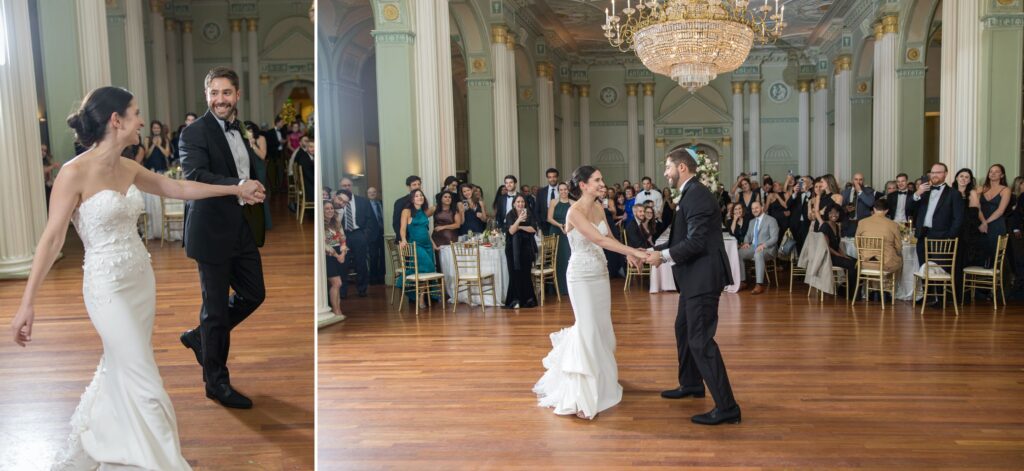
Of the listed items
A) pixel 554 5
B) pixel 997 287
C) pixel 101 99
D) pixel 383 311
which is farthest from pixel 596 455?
pixel 554 5

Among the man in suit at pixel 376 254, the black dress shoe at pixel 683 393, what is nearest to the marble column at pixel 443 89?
the man in suit at pixel 376 254

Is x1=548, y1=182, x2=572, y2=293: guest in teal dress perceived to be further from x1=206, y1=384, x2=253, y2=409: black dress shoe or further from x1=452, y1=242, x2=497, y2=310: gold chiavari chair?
x1=206, y1=384, x2=253, y2=409: black dress shoe

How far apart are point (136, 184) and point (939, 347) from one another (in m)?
5.85

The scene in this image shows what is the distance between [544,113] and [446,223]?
9.84 metres

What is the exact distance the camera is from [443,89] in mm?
10953

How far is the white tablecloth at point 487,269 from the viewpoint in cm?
877

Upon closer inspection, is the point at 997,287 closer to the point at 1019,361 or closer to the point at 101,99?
the point at 1019,361

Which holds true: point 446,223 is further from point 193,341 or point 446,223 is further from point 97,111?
point 97,111

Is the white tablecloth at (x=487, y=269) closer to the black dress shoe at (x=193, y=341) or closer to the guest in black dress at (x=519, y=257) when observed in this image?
the guest in black dress at (x=519, y=257)

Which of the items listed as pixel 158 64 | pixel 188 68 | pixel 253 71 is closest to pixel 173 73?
pixel 188 68

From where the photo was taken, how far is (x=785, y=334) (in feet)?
22.1

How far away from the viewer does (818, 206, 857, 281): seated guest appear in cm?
866

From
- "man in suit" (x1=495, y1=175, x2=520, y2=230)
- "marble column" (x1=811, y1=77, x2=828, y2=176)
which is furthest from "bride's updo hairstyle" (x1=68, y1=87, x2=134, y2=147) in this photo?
"marble column" (x1=811, y1=77, x2=828, y2=176)

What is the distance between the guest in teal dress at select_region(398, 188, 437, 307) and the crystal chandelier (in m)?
3.43
